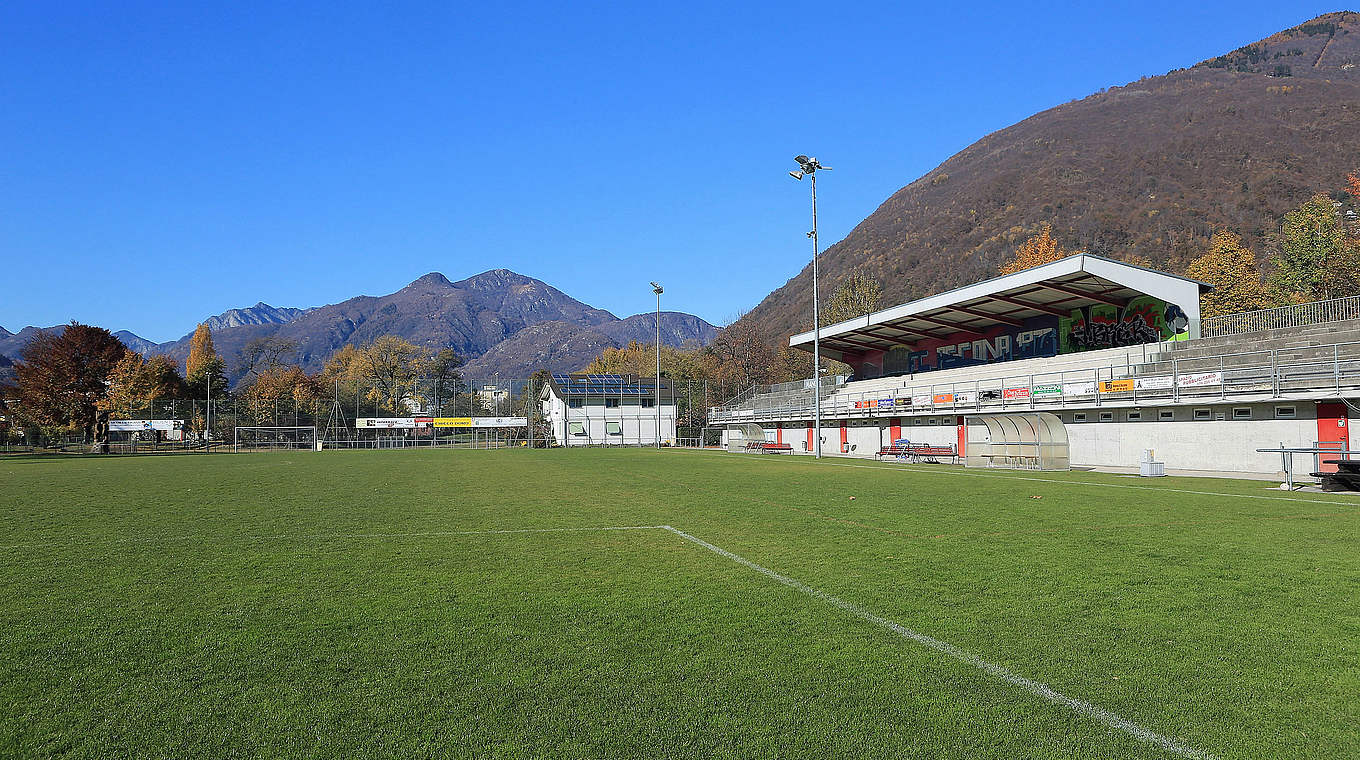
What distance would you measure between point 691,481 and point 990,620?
609 inches

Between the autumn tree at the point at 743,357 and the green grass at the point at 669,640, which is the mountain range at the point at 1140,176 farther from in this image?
the green grass at the point at 669,640

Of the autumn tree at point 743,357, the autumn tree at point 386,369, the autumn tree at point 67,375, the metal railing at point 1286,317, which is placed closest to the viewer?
the metal railing at point 1286,317

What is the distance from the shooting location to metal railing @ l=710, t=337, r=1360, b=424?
868 inches

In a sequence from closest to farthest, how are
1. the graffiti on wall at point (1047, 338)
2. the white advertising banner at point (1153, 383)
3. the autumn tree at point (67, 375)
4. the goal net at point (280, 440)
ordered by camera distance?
1. the white advertising banner at point (1153, 383)
2. the graffiti on wall at point (1047, 338)
3. the autumn tree at point (67, 375)
4. the goal net at point (280, 440)

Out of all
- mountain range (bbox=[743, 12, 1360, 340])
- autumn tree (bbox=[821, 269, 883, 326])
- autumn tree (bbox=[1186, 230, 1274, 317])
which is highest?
mountain range (bbox=[743, 12, 1360, 340])

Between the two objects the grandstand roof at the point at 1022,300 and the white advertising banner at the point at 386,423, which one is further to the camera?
the white advertising banner at the point at 386,423

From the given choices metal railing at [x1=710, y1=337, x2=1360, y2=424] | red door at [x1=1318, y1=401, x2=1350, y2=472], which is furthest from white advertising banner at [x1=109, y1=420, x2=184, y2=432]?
red door at [x1=1318, y1=401, x2=1350, y2=472]

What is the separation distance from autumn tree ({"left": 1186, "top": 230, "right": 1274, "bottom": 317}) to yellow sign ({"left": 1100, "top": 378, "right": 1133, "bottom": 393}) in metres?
34.6

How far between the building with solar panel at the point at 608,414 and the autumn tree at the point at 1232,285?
146 feet

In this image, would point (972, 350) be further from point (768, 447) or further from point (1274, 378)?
point (1274, 378)

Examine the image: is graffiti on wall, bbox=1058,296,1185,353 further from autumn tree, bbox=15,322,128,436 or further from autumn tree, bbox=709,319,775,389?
autumn tree, bbox=15,322,128,436

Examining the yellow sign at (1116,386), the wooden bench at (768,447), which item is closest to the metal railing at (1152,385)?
the yellow sign at (1116,386)

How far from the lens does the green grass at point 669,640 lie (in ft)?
11.5

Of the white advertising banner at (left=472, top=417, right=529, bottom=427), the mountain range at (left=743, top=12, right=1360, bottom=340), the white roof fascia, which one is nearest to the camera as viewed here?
the white roof fascia
